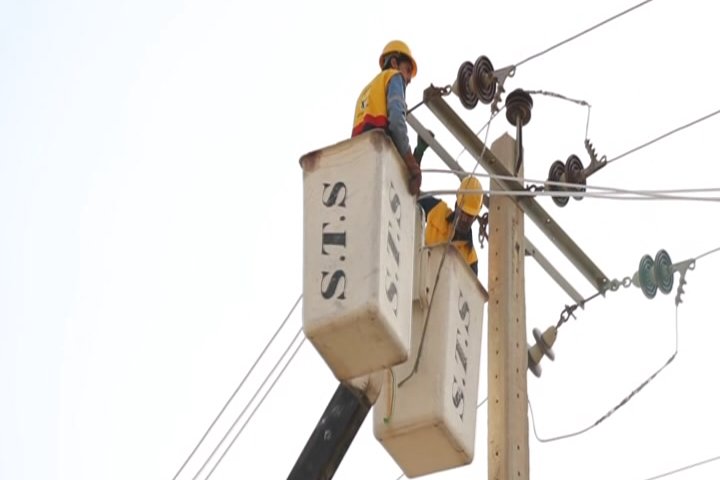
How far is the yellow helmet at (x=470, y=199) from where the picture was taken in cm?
941

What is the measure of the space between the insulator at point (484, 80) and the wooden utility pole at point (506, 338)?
0.22m

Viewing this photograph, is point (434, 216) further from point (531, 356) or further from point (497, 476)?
point (497, 476)

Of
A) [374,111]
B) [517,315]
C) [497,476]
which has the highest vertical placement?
[374,111]

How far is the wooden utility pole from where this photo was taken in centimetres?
834

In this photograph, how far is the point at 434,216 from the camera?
32.3 ft

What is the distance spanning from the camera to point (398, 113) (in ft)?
28.2

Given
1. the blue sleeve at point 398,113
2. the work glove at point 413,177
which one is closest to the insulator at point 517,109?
the blue sleeve at point 398,113

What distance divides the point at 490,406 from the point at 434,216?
1.59 m

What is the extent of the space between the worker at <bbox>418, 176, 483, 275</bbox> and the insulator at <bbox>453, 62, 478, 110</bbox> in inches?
13.6

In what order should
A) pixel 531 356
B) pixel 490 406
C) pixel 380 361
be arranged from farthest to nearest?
pixel 531 356, pixel 490 406, pixel 380 361

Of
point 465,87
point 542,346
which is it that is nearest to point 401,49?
point 465,87

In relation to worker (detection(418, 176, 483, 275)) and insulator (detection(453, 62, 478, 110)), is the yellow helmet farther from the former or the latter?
insulator (detection(453, 62, 478, 110))

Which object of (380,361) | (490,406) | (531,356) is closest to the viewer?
(380,361)

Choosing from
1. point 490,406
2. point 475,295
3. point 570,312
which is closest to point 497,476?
point 490,406
